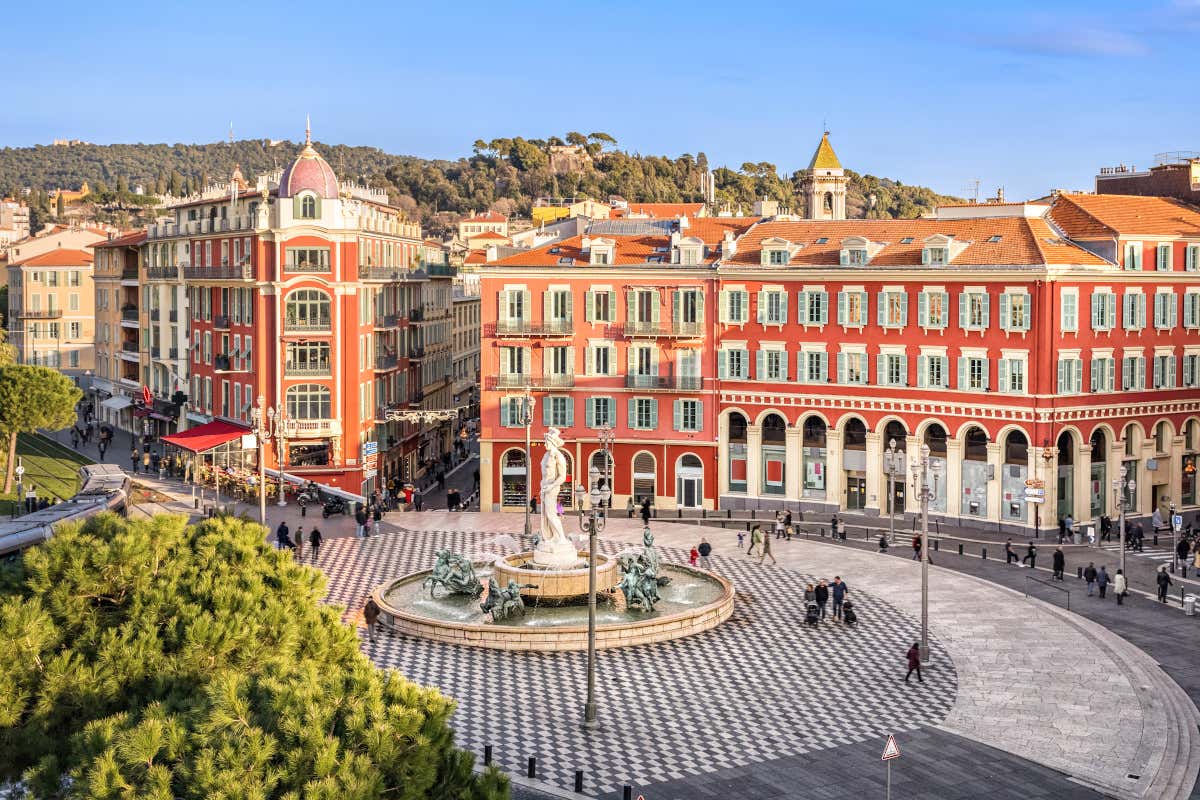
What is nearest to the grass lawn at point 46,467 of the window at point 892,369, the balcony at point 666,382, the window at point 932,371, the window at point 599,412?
the window at point 599,412

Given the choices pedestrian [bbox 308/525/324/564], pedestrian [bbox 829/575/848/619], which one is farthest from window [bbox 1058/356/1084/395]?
pedestrian [bbox 308/525/324/564]

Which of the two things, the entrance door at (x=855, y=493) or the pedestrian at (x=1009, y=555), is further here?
the entrance door at (x=855, y=493)

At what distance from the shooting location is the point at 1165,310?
6325 centimetres

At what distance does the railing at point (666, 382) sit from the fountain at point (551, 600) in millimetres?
20335

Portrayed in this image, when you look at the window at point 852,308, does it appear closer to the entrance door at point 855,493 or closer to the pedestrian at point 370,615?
the entrance door at point 855,493

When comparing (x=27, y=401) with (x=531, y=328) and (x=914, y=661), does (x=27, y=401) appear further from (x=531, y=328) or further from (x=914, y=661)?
(x=914, y=661)

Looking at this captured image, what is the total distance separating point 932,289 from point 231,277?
117 ft

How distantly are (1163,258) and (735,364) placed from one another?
2061 centimetres

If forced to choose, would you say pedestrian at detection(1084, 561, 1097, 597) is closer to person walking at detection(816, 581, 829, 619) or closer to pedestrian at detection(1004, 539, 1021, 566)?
pedestrian at detection(1004, 539, 1021, 566)

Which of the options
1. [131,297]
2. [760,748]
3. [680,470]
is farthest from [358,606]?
[131,297]

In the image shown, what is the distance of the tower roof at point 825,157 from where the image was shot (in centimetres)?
11244

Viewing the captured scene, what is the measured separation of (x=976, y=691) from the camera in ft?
117

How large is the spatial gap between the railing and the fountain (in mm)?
20335

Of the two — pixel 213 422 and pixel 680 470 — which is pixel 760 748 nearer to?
Answer: pixel 680 470
